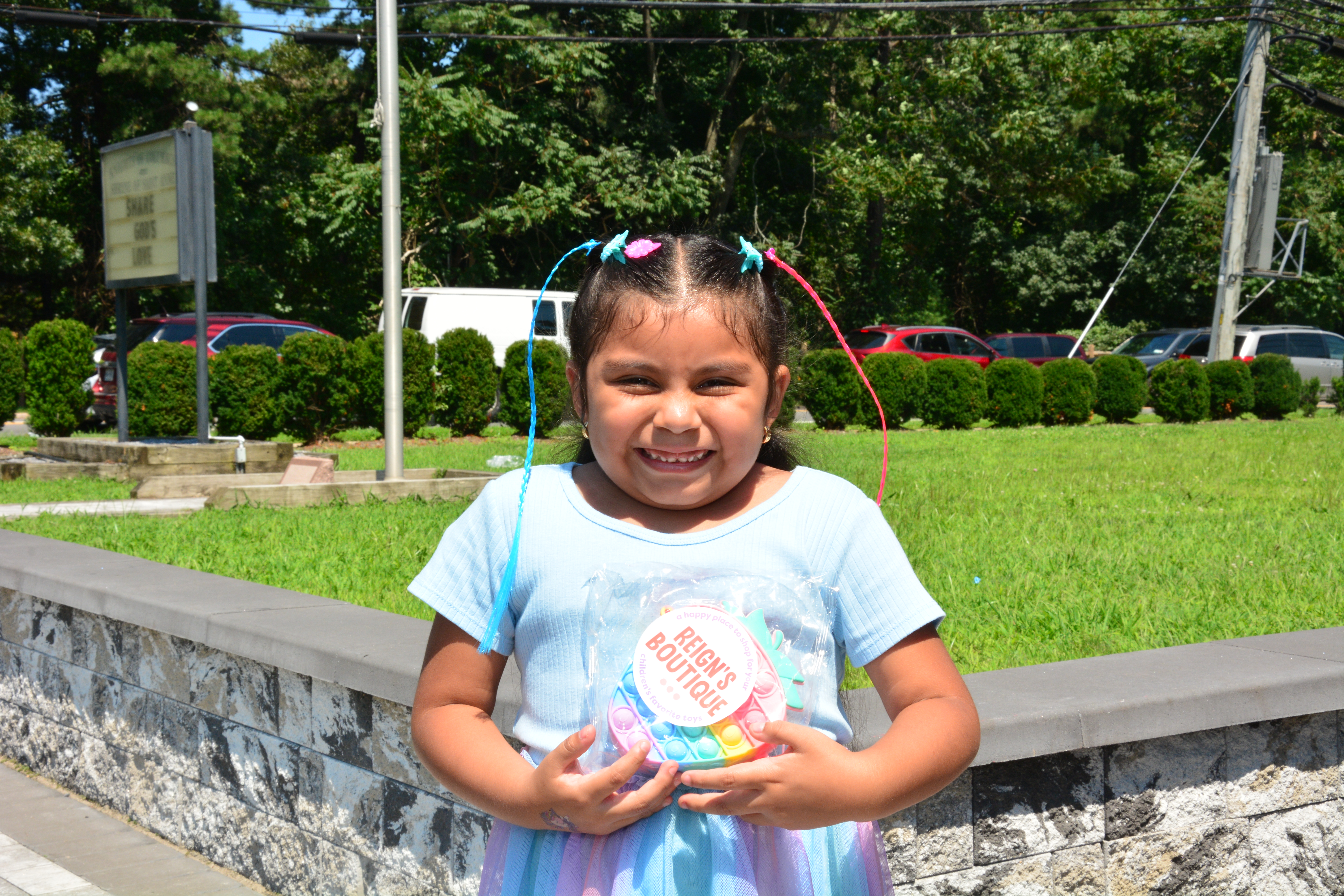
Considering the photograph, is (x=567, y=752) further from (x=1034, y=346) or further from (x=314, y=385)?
(x=1034, y=346)

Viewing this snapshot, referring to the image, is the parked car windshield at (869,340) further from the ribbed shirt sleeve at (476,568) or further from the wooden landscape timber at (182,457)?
the ribbed shirt sleeve at (476,568)

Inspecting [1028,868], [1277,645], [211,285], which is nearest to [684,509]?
[1028,868]

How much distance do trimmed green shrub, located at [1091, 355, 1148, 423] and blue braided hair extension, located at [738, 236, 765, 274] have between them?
18.5 m

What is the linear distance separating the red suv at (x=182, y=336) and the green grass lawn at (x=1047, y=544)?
646 centimetres

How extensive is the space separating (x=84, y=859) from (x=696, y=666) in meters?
3.05

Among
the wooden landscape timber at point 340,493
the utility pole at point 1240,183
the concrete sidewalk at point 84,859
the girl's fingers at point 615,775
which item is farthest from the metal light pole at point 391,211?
the utility pole at point 1240,183

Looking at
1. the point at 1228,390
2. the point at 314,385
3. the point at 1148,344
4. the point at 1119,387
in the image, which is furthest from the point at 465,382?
the point at 1148,344

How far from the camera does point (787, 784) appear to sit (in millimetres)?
1261

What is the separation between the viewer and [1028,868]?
2471 mm

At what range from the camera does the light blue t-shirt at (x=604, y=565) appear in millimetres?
1516

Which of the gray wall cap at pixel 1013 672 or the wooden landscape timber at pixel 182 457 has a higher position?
the gray wall cap at pixel 1013 672

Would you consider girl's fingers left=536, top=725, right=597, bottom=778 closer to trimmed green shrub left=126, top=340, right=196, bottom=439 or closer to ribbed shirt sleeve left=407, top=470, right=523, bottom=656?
ribbed shirt sleeve left=407, top=470, right=523, bottom=656

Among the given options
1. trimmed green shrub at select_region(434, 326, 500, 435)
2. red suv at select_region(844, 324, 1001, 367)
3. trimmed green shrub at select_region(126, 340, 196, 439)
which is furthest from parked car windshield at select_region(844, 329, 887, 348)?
trimmed green shrub at select_region(126, 340, 196, 439)

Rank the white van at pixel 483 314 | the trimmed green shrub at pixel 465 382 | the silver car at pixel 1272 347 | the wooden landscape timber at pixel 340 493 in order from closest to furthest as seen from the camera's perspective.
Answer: the wooden landscape timber at pixel 340 493 → the trimmed green shrub at pixel 465 382 → the white van at pixel 483 314 → the silver car at pixel 1272 347
